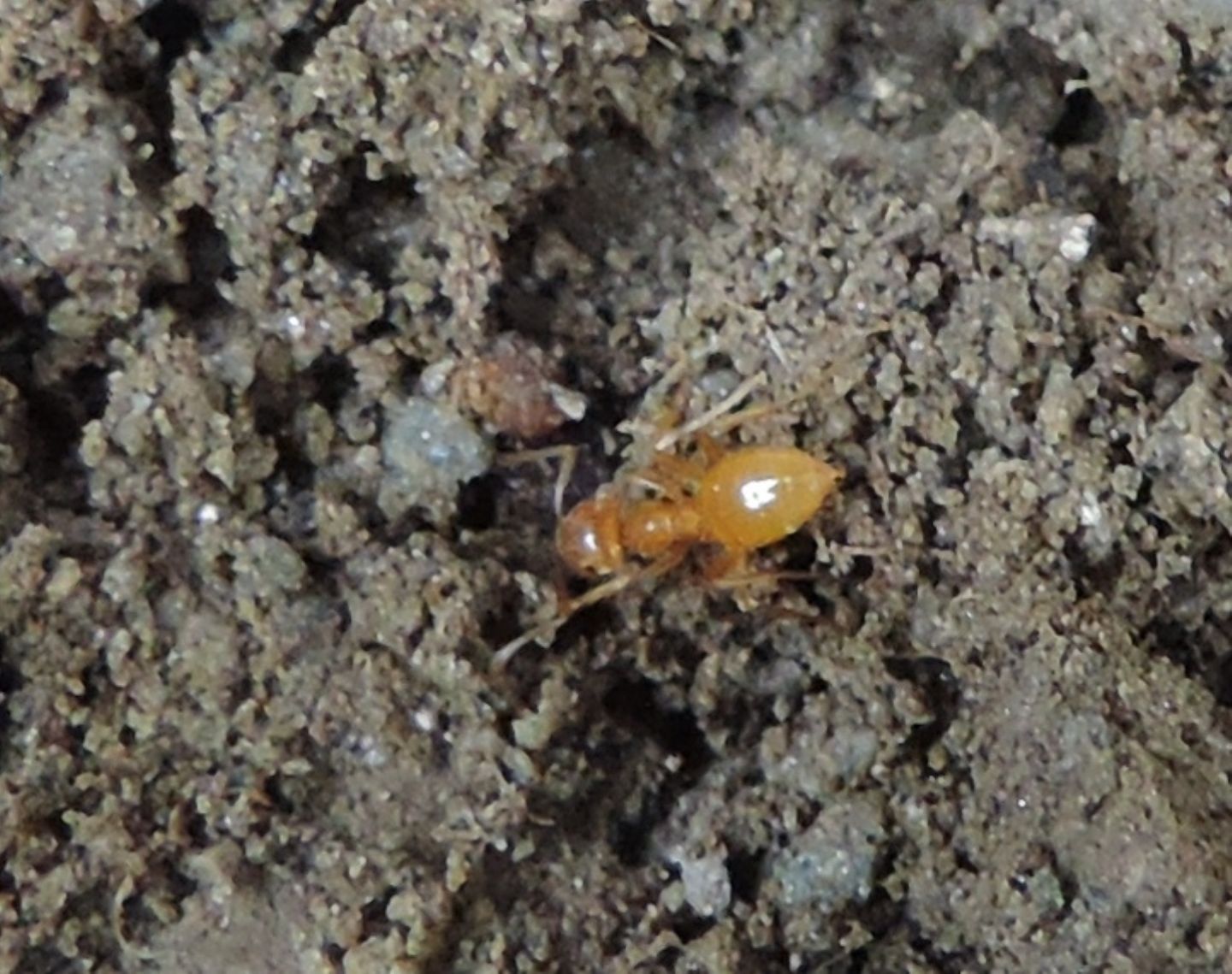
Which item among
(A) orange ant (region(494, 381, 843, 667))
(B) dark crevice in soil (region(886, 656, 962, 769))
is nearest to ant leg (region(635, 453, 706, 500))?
(A) orange ant (region(494, 381, 843, 667))

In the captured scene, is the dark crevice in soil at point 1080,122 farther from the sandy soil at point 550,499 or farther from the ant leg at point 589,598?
the ant leg at point 589,598

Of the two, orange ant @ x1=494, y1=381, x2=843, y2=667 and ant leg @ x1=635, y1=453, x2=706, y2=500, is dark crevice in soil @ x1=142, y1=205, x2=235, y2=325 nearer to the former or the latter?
orange ant @ x1=494, y1=381, x2=843, y2=667

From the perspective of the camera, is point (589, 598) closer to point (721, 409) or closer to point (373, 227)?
point (721, 409)

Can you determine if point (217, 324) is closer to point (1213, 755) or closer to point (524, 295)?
point (524, 295)

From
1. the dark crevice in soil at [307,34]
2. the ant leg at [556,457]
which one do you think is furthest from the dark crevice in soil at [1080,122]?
the dark crevice in soil at [307,34]

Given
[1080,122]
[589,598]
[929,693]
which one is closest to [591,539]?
[589,598]

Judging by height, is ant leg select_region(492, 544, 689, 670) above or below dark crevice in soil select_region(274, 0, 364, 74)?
below
